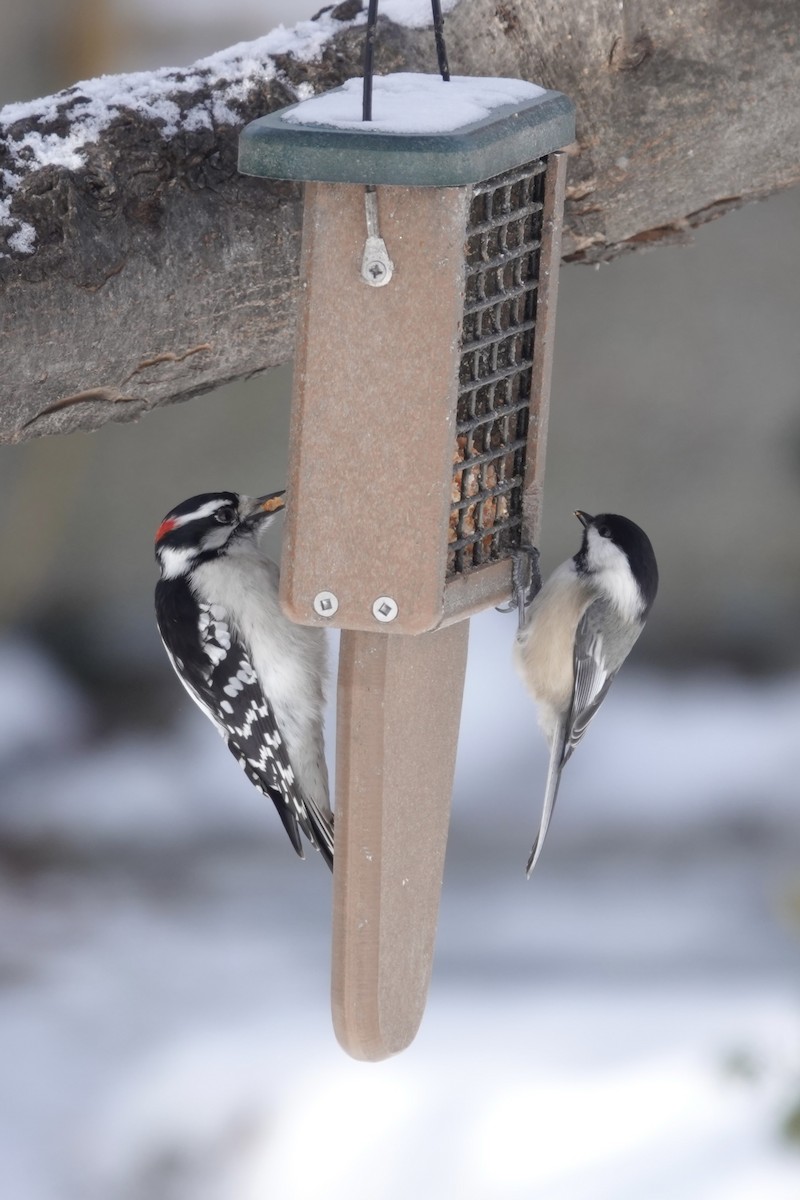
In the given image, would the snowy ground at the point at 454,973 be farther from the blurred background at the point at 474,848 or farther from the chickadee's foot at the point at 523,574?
the chickadee's foot at the point at 523,574

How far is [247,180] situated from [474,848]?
3192mm

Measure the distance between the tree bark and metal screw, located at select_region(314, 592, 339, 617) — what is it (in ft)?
2.36

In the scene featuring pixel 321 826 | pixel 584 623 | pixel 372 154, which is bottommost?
pixel 321 826

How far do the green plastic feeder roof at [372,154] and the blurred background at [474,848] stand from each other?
213 cm

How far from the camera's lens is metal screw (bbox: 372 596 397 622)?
1.88 metres

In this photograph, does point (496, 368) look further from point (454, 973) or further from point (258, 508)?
point (454, 973)

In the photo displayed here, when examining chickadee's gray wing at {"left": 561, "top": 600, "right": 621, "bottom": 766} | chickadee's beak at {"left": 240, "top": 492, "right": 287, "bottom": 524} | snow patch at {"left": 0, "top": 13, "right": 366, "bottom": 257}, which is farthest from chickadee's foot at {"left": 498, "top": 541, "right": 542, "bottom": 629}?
snow patch at {"left": 0, "top": 13, "right": 366, "bottom": 257}

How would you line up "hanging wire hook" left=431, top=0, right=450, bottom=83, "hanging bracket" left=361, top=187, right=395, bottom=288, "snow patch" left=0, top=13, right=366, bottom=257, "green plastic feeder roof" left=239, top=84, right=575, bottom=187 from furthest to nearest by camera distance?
"snow patch" left=0, top=13, right=366, bottom=257
"hanging wire hook" left=431, top=0, right=450, bottom=83
"hanging bracket" left=361, top=187, right=395, bottom=288
"green plastic feeder roof" left=239, top=84, right=575, bottom=187

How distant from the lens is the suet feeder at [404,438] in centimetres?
174

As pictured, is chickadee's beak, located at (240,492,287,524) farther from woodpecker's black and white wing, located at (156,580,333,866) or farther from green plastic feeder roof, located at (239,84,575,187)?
green plastic feeder roof, located at (239,84,575,187)

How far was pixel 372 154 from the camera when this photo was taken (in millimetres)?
1638

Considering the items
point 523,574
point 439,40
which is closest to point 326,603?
point 523,574

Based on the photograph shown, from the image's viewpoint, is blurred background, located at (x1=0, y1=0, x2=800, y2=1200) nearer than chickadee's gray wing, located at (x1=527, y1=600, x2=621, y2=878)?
No

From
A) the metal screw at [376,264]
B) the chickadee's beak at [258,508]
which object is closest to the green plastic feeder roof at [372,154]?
the metal screw at [376,264]
